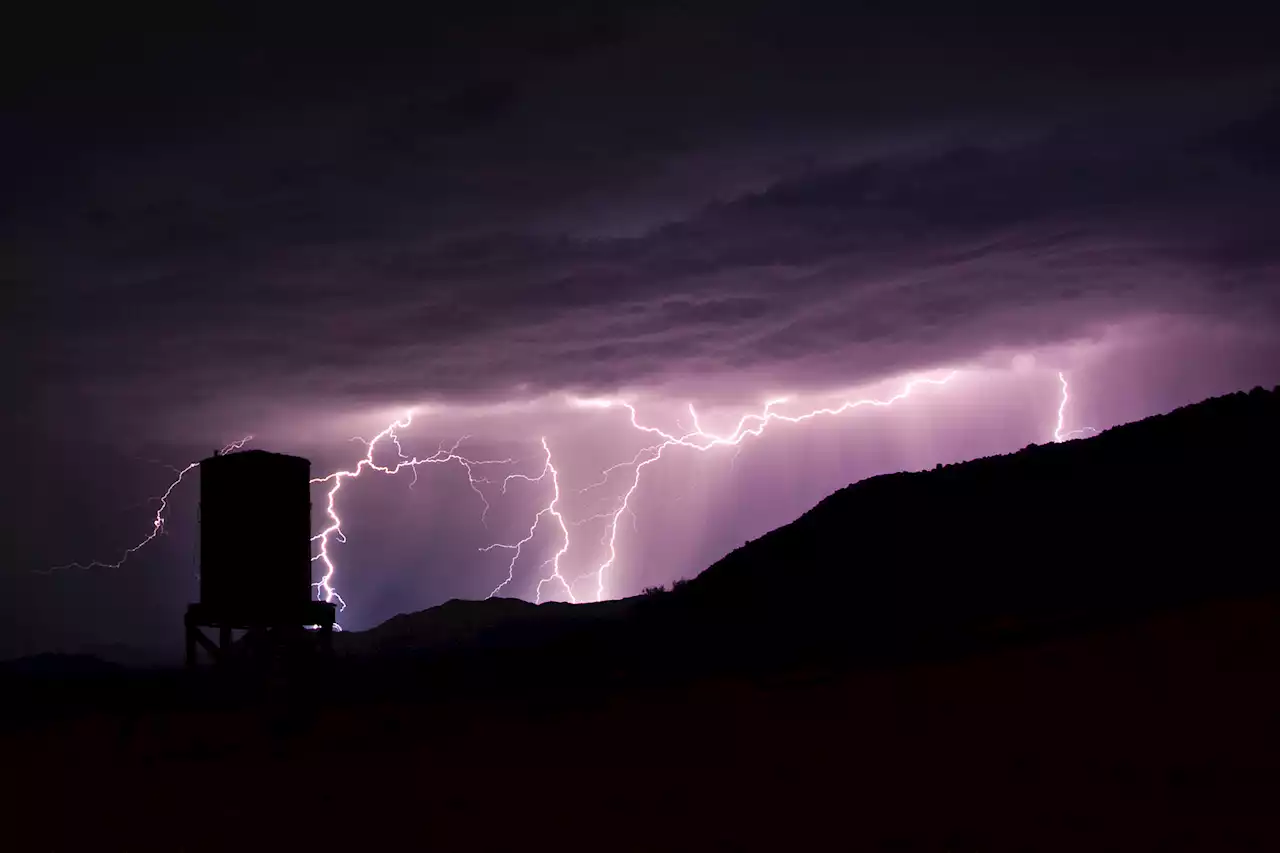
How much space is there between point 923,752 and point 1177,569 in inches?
354

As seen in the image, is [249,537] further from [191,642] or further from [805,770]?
[805,770]

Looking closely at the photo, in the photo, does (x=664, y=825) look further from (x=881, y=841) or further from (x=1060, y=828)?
(x=1060, y=828)

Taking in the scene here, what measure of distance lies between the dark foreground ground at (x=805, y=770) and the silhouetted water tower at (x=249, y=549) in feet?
6.31

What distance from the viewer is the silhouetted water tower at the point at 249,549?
1504 cm

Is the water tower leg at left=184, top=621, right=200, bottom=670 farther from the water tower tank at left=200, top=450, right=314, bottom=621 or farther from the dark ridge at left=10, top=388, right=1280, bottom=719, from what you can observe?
the dark ridge at left=10, top=388, right=1280, bottom=719

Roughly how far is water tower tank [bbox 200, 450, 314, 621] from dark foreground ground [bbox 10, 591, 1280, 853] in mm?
2229

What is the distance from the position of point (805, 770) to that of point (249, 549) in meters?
9.13

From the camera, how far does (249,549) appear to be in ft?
49.4

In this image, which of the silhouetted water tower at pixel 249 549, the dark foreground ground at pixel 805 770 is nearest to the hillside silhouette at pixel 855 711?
the dark foreground ground at pixel 805 770

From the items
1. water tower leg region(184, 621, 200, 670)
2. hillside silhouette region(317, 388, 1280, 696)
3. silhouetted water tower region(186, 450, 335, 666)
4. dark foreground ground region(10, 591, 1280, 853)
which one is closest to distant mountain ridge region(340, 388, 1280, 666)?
hillside silhouette region(317, 388, 1280, 696)

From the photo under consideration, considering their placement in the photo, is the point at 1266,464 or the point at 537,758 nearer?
the point at 537,758

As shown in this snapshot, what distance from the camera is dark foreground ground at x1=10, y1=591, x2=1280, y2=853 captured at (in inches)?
315

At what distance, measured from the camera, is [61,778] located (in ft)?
44.0

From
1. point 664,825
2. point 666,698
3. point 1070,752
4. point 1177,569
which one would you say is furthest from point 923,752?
point 1177,569
